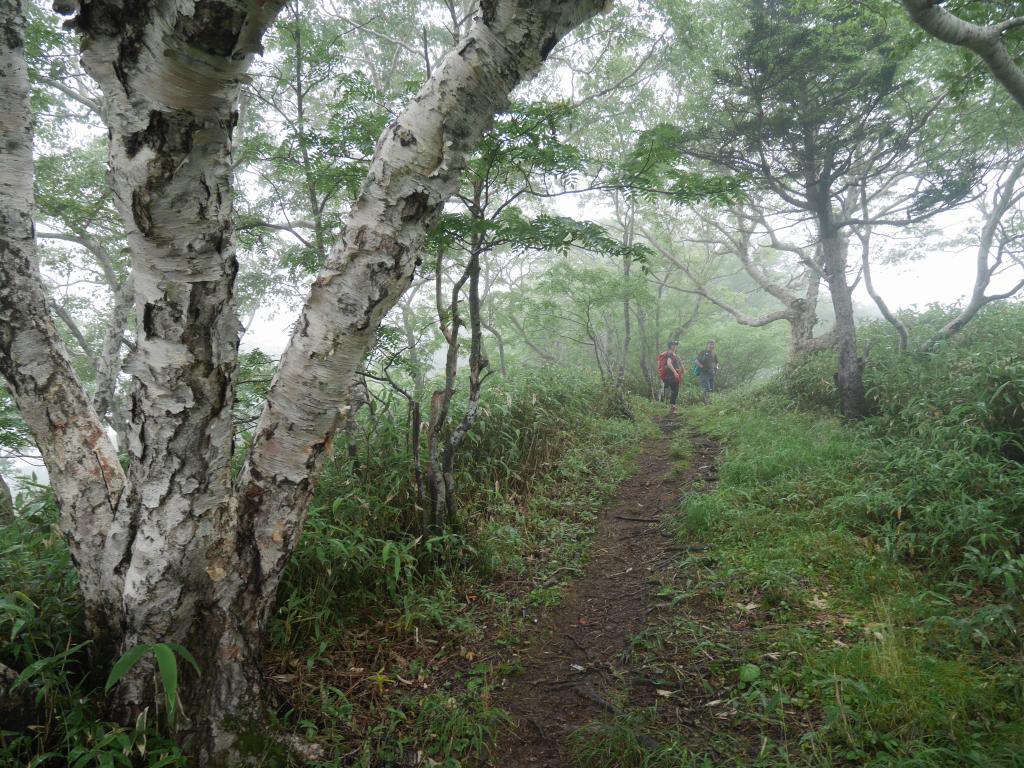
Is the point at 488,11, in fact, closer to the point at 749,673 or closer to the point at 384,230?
the point at 384,230

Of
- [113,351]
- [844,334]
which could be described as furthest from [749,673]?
[113,351]

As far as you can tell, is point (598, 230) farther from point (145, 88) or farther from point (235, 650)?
point (235, 650)

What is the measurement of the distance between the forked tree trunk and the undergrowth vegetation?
0.73 ft

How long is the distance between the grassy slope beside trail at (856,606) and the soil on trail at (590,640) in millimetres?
176

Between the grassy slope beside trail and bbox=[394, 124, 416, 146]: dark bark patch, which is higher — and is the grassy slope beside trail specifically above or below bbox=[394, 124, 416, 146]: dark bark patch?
below

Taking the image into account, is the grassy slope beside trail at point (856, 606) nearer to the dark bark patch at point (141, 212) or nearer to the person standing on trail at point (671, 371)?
the dark bark patch at point (141, 212)

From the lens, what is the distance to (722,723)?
7.57 ft

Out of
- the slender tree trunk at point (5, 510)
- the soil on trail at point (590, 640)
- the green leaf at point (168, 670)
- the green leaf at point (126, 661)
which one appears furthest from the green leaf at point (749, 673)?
the slender tree trunk at point (5, 510)

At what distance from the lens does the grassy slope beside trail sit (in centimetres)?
212

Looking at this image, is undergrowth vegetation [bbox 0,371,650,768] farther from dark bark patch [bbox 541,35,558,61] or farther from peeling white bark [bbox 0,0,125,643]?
dark bark patch [bbox 541,35,558,61]

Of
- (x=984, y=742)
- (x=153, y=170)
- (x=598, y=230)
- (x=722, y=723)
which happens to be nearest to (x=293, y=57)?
(x=598, y=230)

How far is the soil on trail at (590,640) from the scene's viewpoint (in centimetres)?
244

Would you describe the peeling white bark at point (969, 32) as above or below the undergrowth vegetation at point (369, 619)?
above

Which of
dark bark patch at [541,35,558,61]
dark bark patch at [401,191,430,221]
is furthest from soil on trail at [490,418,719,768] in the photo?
dark bark patch at [541,35,558,61]
